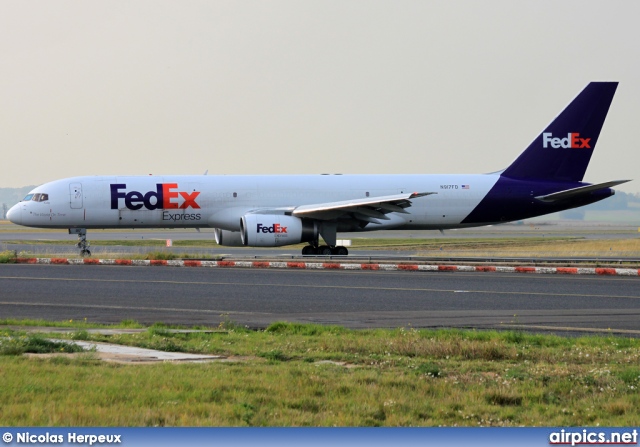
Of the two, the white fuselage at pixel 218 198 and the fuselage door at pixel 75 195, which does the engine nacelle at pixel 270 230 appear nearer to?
the white fuselage at pixel 218 198

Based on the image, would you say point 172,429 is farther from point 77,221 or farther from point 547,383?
point 77,221

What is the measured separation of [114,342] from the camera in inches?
551

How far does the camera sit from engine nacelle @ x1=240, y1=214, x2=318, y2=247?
37.7 metres

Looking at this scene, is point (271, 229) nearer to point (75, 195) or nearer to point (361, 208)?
point (361, 208)

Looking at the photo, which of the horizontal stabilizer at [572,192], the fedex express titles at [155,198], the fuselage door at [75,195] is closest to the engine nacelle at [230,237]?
the fedex express titles at [155,198]

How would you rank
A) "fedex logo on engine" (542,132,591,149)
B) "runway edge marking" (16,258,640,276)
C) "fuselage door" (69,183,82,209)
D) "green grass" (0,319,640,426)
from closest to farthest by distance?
"green grass" (0,319,640,426)
"runway edge marking" (16,258,640,276)
"fuselage door" (69,183,82,209)
"fedex logo on engine" (542,132,591,149)

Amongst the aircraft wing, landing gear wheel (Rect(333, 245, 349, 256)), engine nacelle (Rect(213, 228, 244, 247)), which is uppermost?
the aircraft wing

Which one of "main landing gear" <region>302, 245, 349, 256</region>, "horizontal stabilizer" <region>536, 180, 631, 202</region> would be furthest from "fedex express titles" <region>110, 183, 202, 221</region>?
"horizontal stabilizer" <region>536, 180, 631, 202</region>

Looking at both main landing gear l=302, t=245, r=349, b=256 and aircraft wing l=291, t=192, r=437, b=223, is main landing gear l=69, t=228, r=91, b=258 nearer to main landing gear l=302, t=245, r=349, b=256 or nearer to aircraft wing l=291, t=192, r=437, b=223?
aircraft wing l=291, t=192, r=437, b=223

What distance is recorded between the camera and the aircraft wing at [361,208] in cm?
3734

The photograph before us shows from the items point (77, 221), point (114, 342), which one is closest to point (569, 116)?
point (77, 221)

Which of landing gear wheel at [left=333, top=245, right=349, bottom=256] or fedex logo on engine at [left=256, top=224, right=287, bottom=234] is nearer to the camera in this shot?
fedex logo on engine at [left=256, top=224, right=287, bottom=234]

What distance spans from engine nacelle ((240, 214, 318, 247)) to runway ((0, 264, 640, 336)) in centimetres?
571

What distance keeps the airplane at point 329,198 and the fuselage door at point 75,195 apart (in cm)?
4
